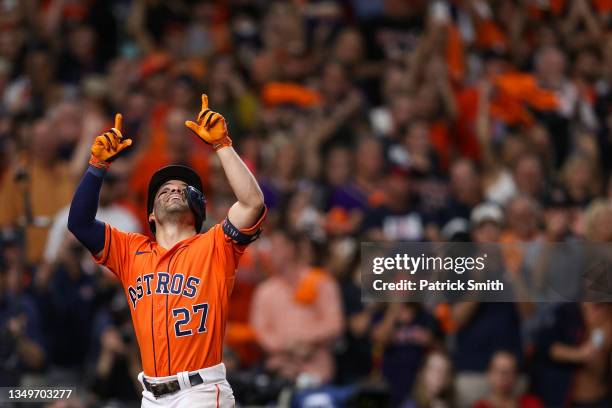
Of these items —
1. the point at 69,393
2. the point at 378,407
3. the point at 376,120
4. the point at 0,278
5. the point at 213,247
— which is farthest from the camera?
the point at 376,120

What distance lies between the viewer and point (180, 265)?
6684 millimetres

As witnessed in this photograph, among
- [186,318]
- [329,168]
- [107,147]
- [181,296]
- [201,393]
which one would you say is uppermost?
[329,168]

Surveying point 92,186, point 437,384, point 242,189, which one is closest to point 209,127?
point 242,189

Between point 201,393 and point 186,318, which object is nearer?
point 201,393

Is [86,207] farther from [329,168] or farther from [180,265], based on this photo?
[329,168]

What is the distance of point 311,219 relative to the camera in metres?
11.6

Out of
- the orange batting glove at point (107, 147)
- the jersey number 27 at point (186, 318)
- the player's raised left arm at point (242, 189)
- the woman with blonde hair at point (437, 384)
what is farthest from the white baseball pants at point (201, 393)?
the woman with blonde hair at point (437, 384)

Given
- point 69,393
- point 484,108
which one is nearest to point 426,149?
point 484,108

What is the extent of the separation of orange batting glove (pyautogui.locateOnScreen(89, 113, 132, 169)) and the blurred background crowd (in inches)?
96.1

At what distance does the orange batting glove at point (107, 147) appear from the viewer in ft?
21.8

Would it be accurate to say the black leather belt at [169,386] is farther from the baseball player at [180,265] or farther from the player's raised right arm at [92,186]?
the player's raised right arm at [92,186]

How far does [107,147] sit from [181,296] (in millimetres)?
902

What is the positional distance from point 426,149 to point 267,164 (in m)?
1.61

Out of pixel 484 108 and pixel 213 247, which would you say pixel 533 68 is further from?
pixel 213 247
